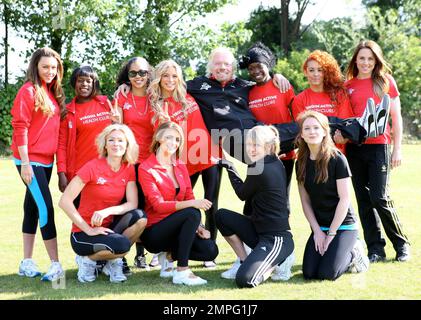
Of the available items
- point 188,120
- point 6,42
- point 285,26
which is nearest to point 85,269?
point 188,120

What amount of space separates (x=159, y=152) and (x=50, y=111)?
3.41ft

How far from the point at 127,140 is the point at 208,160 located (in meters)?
0.97

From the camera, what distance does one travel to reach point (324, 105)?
18.7 ft

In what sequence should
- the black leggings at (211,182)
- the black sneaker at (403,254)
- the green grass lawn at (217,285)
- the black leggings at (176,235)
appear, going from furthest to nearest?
1. the black leggings at (211,182)
2. the black sneaker at (403,254)
3. the black leggings at (176,235)
4. the green grass lawn at (217,285)

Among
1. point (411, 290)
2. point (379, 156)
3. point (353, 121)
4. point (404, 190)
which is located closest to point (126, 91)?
point (353, 121)

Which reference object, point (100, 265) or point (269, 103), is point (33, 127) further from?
point (269, 103)

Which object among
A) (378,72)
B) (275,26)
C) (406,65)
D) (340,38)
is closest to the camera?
(378,72)

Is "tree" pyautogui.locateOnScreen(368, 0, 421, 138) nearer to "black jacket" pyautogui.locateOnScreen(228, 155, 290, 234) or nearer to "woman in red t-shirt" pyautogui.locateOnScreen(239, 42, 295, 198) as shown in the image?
"woman in red t-shirt" pyautogui.locateOnScreen(239, 42, 295, 198)

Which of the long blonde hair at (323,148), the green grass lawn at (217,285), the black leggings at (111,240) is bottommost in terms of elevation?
the green grass lawn at (217,285)

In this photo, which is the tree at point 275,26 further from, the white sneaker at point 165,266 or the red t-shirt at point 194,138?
the white sneaker at point 165,266

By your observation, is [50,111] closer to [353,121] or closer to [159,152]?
[159,152]

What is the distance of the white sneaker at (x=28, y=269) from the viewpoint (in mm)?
5345

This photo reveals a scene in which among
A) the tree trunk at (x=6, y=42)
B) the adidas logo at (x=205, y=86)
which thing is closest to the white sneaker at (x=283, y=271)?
the adidas logo at (x=205, y=86)
